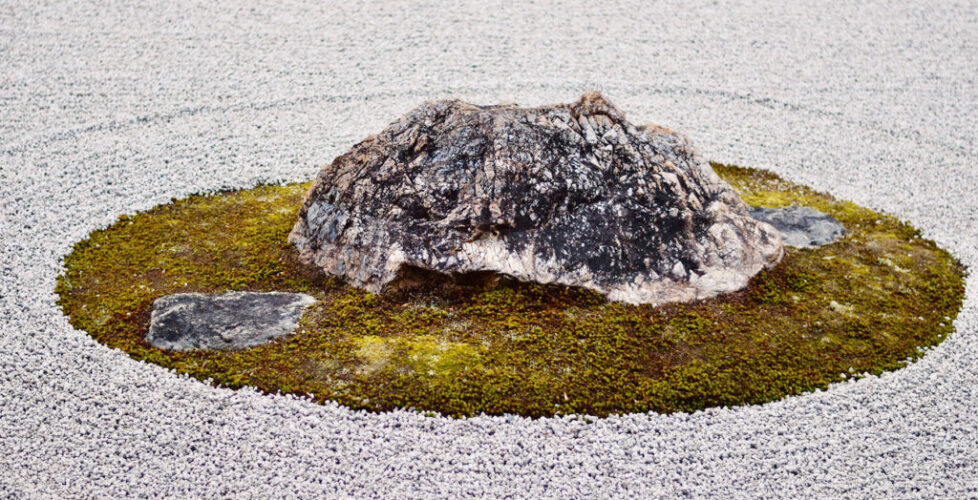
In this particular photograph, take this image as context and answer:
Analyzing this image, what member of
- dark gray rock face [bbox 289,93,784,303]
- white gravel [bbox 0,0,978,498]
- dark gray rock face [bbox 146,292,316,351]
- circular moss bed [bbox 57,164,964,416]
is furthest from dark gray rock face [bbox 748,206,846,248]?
dark gray rock face [bbox 146,292,316,351]

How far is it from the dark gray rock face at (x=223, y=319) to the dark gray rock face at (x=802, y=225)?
5.82 metres

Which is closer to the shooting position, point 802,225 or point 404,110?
point 802,225

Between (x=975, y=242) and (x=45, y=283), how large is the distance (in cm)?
1119

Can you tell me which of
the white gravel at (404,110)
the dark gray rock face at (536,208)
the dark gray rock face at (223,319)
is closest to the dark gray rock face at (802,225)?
the dark gray rock face at (536,208)

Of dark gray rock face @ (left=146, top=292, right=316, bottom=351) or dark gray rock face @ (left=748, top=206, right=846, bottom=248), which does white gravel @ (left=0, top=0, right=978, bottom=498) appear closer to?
dark gray rock face @ (left=146, top=292, right=316, bottom=351)

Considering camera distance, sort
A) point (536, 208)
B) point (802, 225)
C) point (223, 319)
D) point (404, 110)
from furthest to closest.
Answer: point (404, 110) → point (802, 225) → point (536, 208) → point (223, 319)

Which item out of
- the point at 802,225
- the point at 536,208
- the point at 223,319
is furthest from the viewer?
the point at 802,225

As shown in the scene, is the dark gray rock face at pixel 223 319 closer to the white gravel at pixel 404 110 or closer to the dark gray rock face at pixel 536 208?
the white gravel at pixel 404 110

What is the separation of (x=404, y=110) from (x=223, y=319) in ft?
22.3

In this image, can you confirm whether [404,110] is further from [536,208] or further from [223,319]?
[223,319]

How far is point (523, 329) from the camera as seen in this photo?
816 centimetres

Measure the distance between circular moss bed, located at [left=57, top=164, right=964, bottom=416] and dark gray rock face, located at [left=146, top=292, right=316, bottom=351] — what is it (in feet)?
0.45

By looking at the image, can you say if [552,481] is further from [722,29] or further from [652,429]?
[722,29]

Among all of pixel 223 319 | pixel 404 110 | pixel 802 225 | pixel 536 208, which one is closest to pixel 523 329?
pixel 536 208
